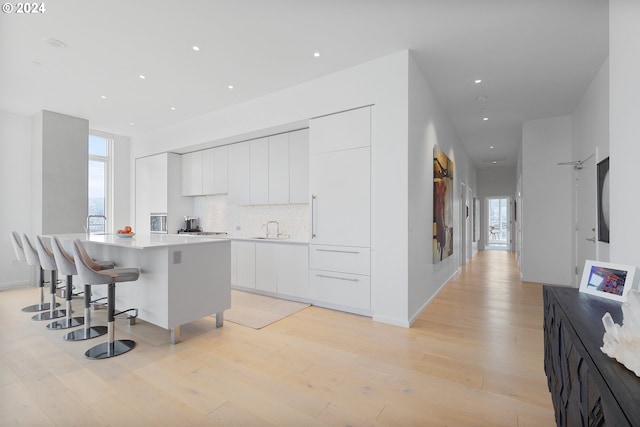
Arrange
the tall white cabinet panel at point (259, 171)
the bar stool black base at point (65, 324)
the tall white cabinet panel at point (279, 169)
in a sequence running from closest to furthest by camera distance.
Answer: the bar stool black base at point (65, 324) < the tall white cabinet panel at point (279, 169) < the tall white cabinet panel at point (259, 171)

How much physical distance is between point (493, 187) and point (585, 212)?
7.73 m

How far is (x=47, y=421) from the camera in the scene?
1.79m

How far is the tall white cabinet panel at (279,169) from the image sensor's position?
4691 mm

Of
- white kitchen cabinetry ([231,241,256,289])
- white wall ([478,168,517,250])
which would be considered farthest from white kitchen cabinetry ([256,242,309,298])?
white wall ([478,168,517,250])

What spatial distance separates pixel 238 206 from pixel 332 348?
3.71 m

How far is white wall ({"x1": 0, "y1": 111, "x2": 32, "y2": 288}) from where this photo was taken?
5.08 metres

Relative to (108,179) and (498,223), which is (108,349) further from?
(498,223)

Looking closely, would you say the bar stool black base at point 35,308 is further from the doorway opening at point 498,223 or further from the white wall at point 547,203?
the doorway opening at point 498,223

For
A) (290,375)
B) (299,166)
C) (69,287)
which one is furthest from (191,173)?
(290,375)

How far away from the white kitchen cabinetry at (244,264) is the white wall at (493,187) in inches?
406

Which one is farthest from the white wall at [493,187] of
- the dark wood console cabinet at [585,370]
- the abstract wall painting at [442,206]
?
the dark wood console cabinet at [585,370]

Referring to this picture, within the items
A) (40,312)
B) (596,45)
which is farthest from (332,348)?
(596,45)

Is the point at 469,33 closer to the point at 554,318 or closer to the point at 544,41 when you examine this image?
the point at 544,41

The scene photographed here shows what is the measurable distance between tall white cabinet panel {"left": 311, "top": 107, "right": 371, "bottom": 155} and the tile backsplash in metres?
1.30
